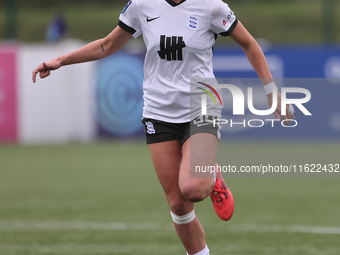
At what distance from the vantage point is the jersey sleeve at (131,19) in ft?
19.7

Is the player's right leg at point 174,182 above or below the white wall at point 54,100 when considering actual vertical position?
above

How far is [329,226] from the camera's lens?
8773 millimetres

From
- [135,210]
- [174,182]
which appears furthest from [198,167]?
[135,210]

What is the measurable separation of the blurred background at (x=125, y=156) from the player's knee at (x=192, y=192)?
1.83 metres

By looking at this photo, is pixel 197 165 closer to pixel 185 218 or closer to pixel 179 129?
pixel 179 129

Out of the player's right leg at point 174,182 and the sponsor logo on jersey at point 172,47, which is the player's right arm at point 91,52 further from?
the player's right leg at point 174,182

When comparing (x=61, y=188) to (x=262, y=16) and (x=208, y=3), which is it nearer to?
(x=208, y=3)

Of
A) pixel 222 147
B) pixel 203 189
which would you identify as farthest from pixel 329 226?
pixel 222 147

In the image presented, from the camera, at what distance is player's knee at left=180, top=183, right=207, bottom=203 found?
5668 mm

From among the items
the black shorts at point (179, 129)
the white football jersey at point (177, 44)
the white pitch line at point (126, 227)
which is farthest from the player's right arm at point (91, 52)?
the white pitch line at point (126, 227)

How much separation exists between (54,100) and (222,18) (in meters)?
13.8

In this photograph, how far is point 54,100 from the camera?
19.2m

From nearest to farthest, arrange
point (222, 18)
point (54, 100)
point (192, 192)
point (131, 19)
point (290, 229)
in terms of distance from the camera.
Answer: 1. point (192, 192)
2. point (222, 18)
3. point (131, 19)
4. point (290, 229)
5. point (54, 100)

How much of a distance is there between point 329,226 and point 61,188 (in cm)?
498
